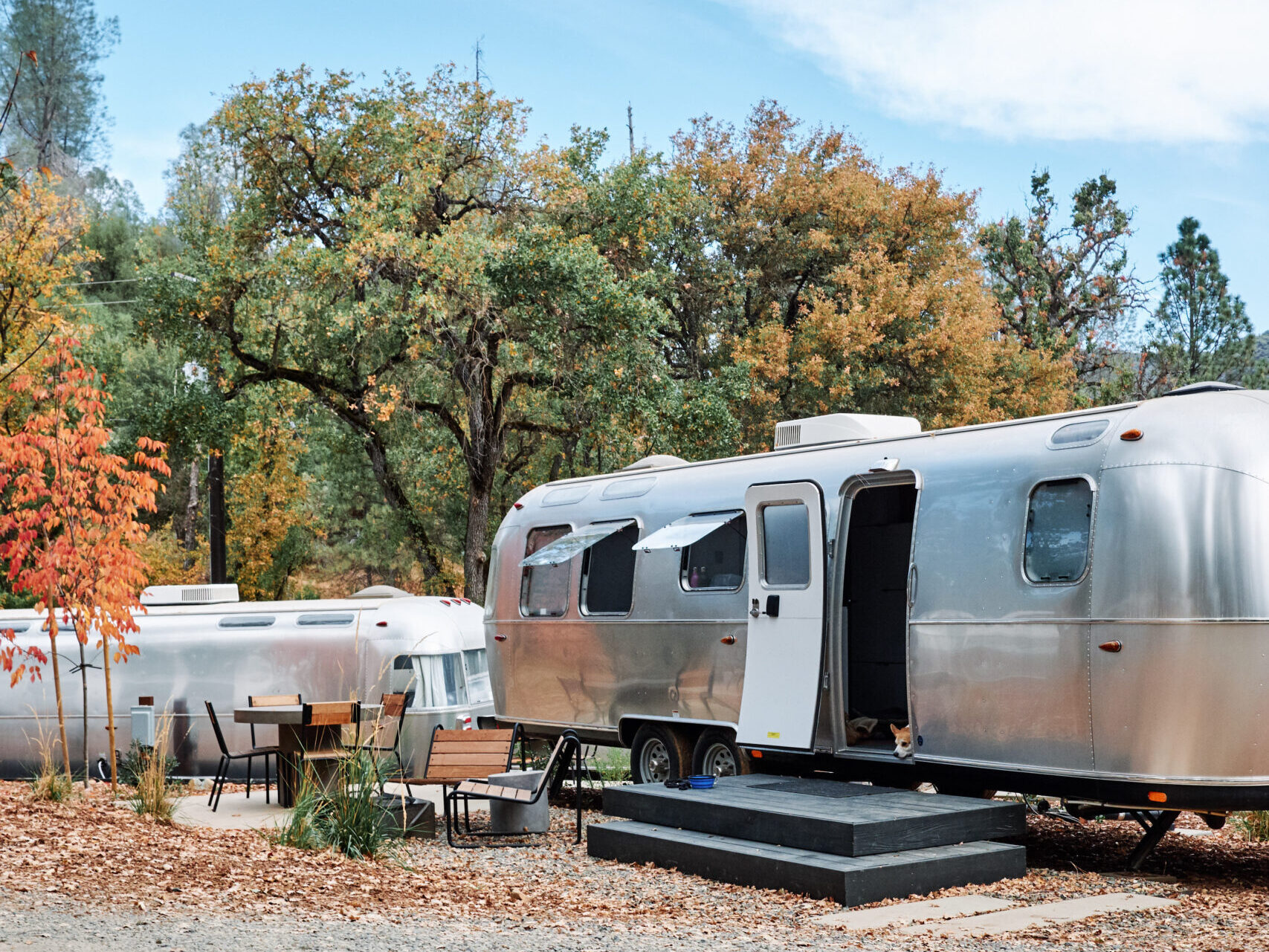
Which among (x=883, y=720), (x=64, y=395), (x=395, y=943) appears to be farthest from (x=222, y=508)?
(x=395, y=943)

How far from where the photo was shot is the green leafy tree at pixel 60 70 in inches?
2440

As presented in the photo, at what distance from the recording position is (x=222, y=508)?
22.3 metres

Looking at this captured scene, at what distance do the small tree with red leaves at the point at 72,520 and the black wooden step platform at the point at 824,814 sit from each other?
190 inches

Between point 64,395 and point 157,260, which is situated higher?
point 157,260

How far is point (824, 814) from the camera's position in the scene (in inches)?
329

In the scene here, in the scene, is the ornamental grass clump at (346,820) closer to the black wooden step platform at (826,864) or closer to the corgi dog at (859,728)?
the black wooden step platform at (826,864)

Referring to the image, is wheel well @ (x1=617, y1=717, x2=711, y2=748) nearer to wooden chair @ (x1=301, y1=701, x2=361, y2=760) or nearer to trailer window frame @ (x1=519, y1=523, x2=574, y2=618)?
trailer window frame @ (x1=519, y1=523, x2=574, y2=618)

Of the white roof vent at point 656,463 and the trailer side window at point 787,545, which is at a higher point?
the white roof vent at point 656,463

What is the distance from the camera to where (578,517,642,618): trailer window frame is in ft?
39.5

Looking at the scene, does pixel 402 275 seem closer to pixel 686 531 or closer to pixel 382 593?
pixel 382 593

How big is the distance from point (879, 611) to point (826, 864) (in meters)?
3.49

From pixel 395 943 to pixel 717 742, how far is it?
5.38m

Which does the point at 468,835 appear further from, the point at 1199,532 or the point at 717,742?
the point at 1199,532

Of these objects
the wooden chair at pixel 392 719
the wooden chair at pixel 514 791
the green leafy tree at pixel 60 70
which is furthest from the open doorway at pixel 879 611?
the green leafy tree at pixel 60 70
